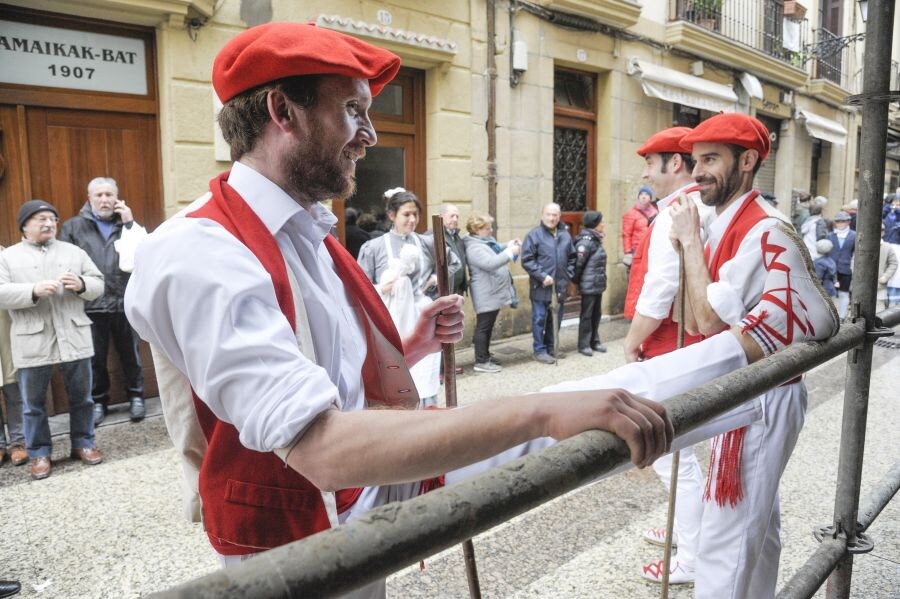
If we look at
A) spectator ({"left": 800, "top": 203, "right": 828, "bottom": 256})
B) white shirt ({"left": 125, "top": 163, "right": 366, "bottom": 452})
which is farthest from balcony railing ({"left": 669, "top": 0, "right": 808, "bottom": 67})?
white shirt ({"left": 125, "top": 163, "right": 366, "bottom": 452})

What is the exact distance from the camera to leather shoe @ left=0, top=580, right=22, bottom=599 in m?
2.99

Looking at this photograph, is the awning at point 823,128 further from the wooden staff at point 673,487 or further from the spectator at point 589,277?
the wooden staff at point 673,487

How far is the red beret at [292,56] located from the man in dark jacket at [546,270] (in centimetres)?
630

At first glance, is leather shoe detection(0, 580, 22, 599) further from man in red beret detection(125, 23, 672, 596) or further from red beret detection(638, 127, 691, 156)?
red beret detection(638, 127, 691, 156)

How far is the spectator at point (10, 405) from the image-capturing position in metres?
4.51

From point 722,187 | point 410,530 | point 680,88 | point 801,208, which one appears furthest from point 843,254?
point 410,530

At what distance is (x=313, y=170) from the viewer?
1.39 metres

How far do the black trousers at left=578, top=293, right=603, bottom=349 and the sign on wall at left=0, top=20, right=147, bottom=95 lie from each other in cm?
503

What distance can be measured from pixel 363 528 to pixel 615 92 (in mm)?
10406

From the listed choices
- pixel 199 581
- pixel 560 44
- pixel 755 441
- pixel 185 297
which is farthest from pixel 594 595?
pixel 560 44

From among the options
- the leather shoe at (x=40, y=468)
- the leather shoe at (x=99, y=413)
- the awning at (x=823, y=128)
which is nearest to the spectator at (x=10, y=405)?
the leather shoe at (x=40, y=468)

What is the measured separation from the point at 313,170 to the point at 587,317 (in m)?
6.83

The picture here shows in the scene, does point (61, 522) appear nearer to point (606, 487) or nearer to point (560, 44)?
point (606, 487)

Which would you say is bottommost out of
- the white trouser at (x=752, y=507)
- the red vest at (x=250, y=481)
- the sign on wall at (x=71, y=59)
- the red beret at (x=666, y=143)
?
the white trouser at (x=752, y=507)
